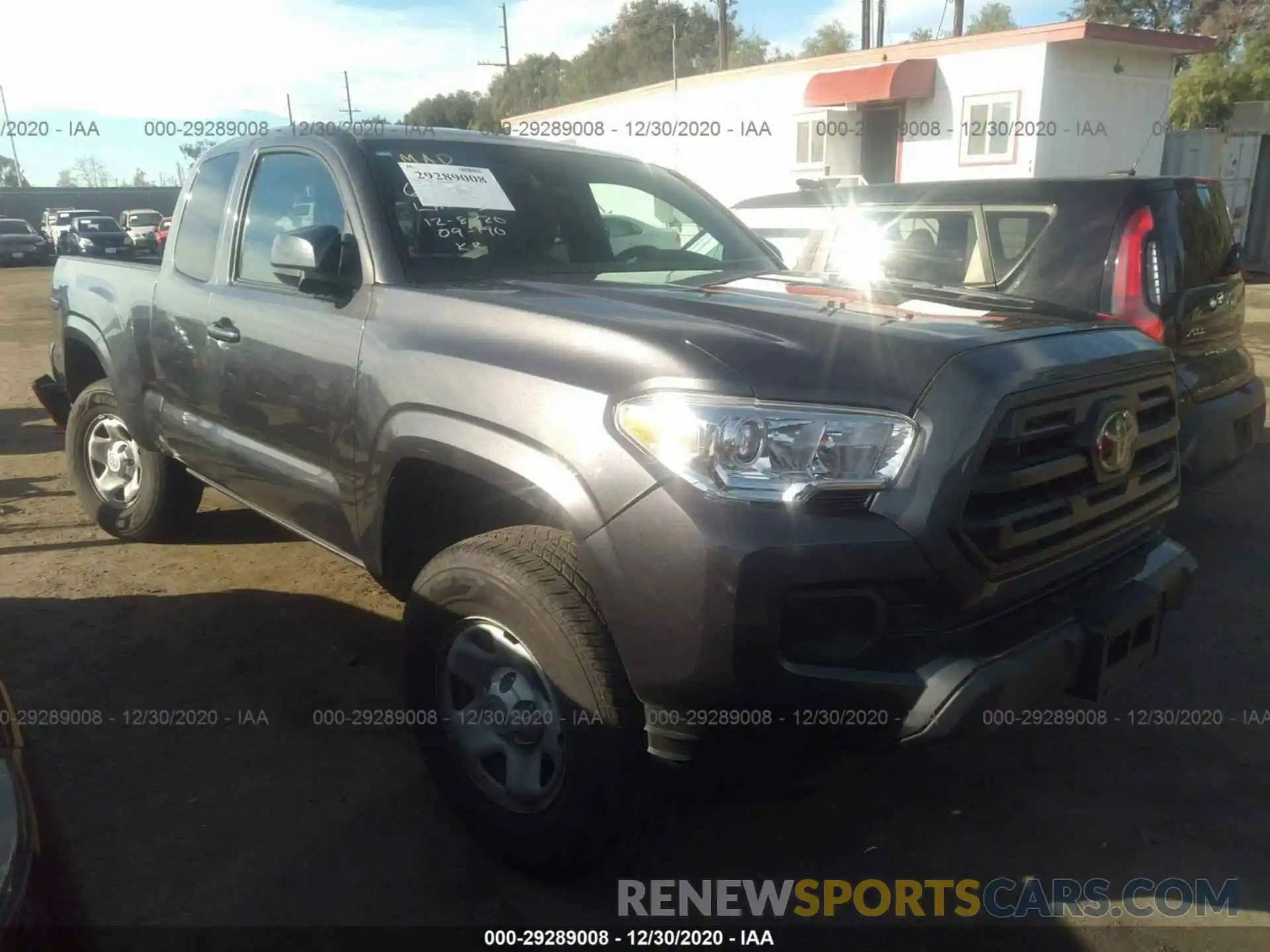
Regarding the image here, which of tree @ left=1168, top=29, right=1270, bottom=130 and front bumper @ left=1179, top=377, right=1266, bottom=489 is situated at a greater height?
tree @ left=1168, top=29, right=1270, bottom=130

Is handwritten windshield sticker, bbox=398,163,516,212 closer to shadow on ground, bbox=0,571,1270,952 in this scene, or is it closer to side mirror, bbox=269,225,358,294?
side mirror, bbox=269,225,358,294

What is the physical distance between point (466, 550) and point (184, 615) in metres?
2.35

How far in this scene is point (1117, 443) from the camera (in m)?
2.46

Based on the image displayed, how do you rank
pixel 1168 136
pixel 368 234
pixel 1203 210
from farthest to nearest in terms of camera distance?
pixel 1168 136
pixel 1203 210
pixel 368 234

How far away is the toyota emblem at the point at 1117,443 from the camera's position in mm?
2402

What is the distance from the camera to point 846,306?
260 centimetres

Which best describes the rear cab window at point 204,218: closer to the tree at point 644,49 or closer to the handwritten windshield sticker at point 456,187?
the handwritten windshield sticker at point 456,187

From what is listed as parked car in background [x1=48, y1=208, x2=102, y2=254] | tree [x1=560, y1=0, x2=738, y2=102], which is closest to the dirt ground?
parked car in background [x1=48, y1=208, x2=102, y2=254]

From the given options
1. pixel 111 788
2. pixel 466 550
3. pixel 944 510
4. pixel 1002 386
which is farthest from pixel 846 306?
pixel 111 788

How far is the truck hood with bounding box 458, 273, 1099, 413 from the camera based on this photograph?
2.09m

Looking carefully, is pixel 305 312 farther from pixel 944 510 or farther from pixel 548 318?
pixel 944 510

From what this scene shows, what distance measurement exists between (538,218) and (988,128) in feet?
49.8

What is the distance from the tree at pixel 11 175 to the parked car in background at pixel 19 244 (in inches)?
1620

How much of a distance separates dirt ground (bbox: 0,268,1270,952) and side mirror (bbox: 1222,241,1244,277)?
1.60 meters
